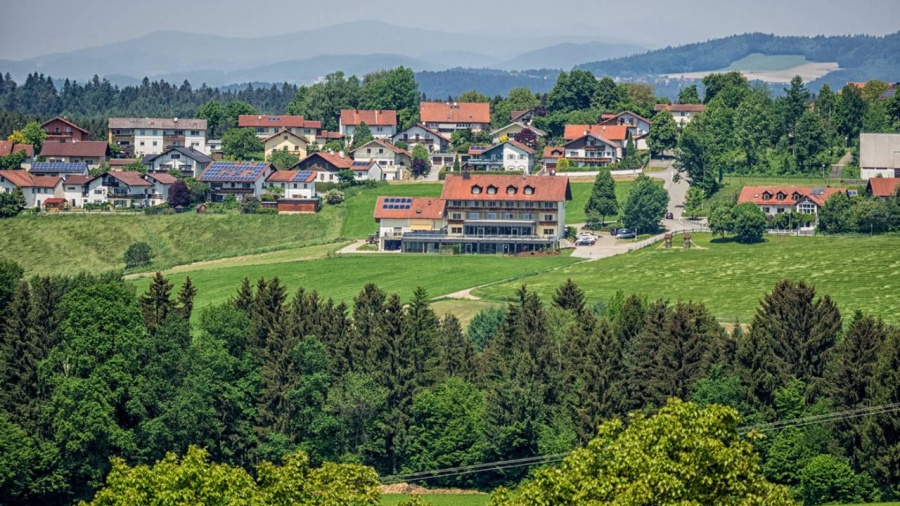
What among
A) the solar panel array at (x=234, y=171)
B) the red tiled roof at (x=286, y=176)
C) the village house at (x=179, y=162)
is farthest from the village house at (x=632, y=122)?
the village house at (x=179, y=162)

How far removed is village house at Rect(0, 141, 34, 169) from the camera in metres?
128

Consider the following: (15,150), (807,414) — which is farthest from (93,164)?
(807,414)

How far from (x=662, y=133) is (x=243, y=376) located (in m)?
72.5

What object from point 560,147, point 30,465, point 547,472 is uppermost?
point 560,147

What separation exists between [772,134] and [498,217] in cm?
3092

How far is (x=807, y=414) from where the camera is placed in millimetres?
54469

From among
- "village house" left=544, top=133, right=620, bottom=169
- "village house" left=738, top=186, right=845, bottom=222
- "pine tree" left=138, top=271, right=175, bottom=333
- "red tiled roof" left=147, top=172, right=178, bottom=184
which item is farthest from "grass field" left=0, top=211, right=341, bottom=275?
"pine tree" left=138, top=271, right=175, bottom=333

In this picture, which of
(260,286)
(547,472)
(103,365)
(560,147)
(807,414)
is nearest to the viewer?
(547,472)

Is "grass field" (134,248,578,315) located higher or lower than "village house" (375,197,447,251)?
lower

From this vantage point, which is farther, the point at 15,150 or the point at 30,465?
the point at 15,150

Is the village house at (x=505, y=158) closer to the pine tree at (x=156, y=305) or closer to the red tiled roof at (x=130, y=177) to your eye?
the red tiled roof at (x=130, y=177)

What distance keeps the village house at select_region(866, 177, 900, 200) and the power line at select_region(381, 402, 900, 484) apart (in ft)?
165

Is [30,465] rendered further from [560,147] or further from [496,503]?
[560,147]

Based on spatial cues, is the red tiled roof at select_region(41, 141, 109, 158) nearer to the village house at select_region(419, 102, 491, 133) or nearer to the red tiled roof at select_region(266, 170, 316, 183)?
the red tiled roof at select_region(266, 170, 316, 183)
